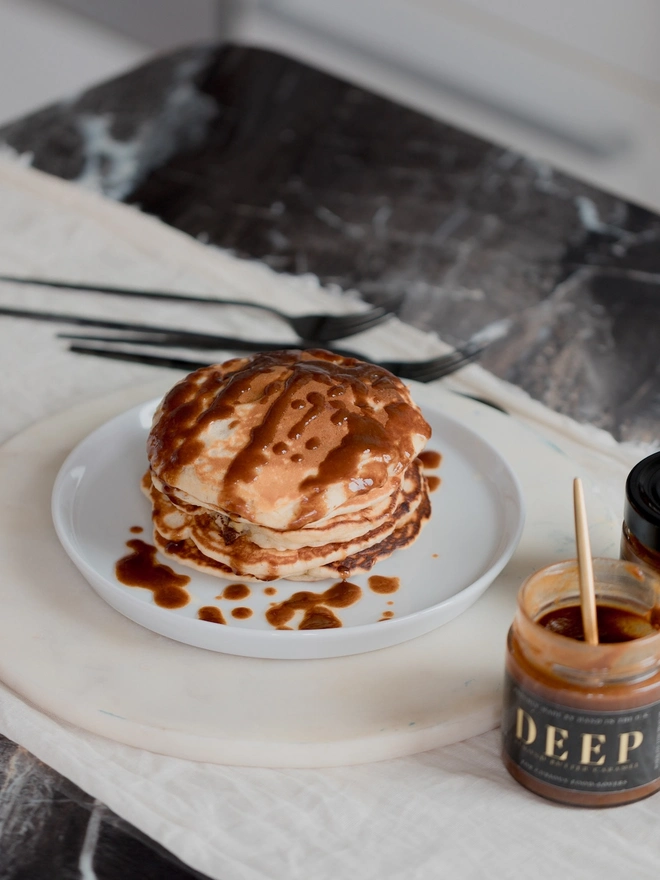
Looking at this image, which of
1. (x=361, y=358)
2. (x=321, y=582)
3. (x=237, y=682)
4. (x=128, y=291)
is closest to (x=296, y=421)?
(x=321, y=582)

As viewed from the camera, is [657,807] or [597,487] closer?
[657,807]

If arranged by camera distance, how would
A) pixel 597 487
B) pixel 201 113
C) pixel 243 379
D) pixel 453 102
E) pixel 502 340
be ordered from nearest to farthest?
pixel 243 379, pixel 597 487, pixel 502 340, pixel 201 113, pixel 453 102

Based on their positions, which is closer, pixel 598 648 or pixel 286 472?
pixel 598 648

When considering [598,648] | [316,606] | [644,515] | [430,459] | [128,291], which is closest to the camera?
[598,648]

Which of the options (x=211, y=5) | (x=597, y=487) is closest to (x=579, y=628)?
(x=597, y=487)

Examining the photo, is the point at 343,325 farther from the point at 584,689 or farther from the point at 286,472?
the point at 584,689

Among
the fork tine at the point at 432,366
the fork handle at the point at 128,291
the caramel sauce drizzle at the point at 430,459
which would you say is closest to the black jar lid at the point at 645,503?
the caramel sauce drizzle at the point at 430,459

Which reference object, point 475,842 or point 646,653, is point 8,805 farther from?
point 646,653
